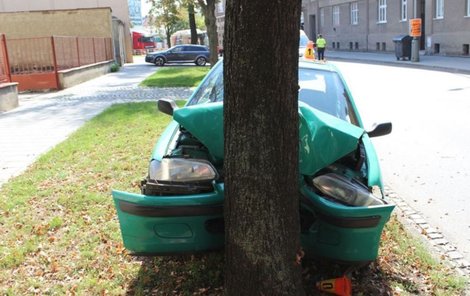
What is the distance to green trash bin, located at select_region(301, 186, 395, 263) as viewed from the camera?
3.18 meters

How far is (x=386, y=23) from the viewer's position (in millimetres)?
39031

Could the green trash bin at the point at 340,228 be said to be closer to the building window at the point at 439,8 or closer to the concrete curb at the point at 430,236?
the concrete curb at the point at 430,236

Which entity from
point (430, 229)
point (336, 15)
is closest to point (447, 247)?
point (430, 229)

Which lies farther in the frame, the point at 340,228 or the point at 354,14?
the point at 354,14

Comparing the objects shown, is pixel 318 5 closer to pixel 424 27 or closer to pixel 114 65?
pixel 424 27

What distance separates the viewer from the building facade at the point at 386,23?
1141 inches

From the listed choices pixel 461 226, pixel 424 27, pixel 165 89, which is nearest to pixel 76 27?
pixel 165 89

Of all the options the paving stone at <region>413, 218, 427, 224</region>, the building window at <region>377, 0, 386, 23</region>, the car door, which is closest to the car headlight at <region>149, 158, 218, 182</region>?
the paving stone at <region>413, 218, 427, 224</region>

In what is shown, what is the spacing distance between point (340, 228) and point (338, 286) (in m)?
0.41

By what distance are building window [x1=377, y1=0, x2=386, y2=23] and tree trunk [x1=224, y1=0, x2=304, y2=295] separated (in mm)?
39281

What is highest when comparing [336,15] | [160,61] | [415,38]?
[336,15]

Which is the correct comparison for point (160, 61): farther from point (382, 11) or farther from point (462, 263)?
point (462, 263)

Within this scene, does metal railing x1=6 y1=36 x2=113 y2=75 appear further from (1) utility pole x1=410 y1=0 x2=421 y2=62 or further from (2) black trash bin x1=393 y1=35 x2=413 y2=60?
(2) black trash bin x1=393 y1=35 x2=413 y2=60

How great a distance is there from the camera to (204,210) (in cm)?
331
